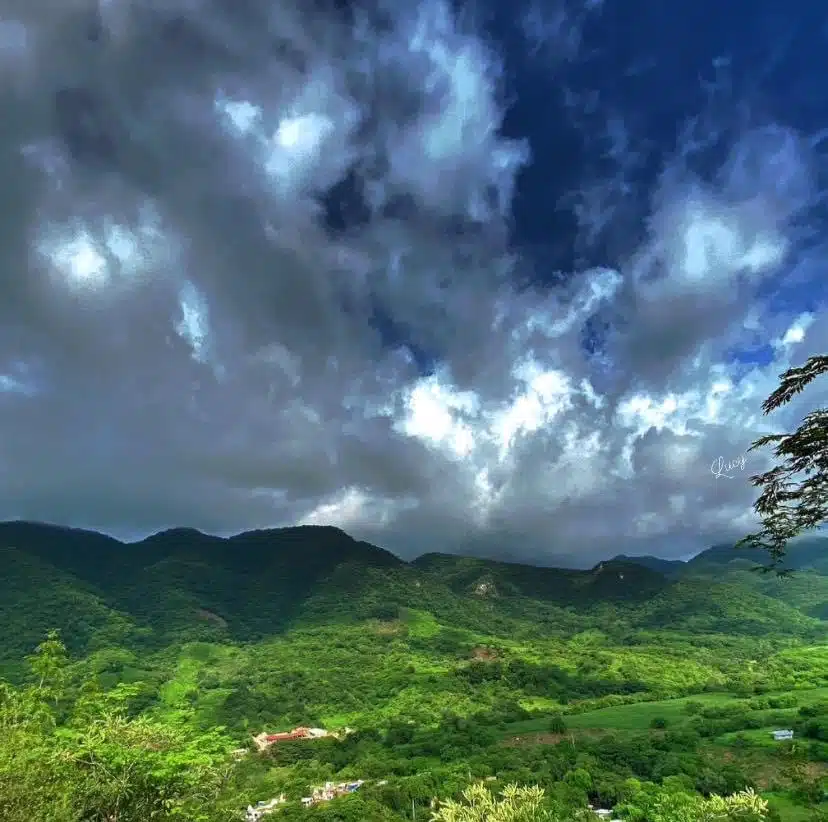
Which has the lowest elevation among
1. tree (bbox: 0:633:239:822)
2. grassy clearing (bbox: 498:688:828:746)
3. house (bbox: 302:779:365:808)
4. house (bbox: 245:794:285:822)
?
house (bbox: 245:794:285:822)

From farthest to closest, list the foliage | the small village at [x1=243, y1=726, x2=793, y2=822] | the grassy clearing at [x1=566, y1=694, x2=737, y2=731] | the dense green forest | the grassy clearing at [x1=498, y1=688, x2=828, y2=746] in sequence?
the grassy clearing at [x1=566, y1=694, x2=737, y2=731] → the grassy clearing at [x1=498, y1=688, x2=828, y2=746] → the small village at [x1=243, y1=726, x2=793, y2=822] → the foliage → the dense green forest

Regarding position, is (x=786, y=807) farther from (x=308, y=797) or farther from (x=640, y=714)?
(x=308, y=797)

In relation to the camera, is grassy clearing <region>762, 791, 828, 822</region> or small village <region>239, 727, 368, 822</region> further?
small village <region>239, 727, 368, 822</region>

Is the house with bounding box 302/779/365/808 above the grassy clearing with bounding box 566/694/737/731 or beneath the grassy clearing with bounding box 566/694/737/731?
beneath

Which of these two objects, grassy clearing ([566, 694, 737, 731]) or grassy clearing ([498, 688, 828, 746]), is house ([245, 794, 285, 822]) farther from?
grassy clearing ([566, 694, 737, 731])

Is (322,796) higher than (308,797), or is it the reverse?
(322,796)

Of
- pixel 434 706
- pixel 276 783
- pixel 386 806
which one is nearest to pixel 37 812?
pixel 386 806

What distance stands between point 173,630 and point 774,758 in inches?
6464

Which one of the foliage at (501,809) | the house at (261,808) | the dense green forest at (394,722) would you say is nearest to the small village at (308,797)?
the house at (261,808)

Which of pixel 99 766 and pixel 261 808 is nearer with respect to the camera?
pixel 99 766

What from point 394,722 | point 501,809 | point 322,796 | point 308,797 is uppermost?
point 501,809

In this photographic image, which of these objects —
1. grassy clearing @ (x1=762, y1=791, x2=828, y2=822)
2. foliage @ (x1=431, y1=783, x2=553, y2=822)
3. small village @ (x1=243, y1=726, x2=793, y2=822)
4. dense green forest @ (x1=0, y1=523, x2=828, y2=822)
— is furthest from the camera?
small village @ (x1=243, y1=726, x2=793, y2=822)

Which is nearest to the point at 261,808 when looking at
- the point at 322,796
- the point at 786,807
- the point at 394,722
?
the point at 322,796

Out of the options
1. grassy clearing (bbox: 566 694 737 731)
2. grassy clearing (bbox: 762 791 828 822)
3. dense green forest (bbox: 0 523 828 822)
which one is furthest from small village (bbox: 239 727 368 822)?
grassy clearing (bbox: 762 791 828 822)
